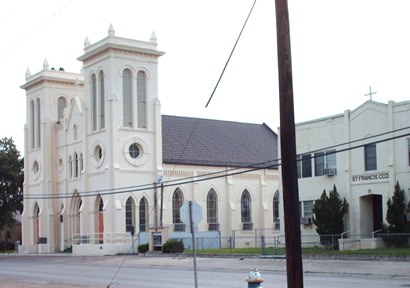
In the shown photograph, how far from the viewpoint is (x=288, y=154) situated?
1202cm

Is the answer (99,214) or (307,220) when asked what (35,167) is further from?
(307,220)

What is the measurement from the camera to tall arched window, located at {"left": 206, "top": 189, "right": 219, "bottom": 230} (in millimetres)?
60969

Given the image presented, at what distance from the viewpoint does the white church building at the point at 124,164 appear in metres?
55.4

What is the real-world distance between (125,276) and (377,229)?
52.9ft

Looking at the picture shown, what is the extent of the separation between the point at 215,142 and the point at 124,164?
11650 millimetres

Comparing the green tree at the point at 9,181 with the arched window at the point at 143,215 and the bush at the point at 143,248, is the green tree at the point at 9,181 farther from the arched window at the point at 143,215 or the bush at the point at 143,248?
the bush at the point at 143,248

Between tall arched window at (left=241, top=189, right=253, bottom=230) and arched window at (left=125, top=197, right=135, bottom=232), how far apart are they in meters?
11.3

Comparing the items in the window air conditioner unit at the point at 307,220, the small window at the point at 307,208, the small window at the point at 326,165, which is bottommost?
the window air conditioner unit at the point at 307,220

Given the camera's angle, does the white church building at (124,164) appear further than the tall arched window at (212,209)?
No

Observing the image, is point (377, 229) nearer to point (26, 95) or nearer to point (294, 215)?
point (294, 215)

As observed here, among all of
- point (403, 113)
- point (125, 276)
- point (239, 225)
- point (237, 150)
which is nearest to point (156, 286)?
point (125, 276)

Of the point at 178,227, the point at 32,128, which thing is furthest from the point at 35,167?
the point at 178,227

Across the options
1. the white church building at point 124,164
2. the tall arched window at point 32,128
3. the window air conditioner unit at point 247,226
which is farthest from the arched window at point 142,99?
the tall arched window at point 32,128

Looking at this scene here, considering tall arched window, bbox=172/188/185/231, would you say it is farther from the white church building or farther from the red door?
the red door
